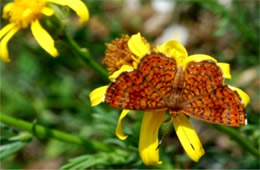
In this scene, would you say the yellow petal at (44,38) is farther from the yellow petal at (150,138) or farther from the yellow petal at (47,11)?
the yellow petal at (150,138)

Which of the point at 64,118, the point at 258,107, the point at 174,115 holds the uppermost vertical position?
the point at 64,118

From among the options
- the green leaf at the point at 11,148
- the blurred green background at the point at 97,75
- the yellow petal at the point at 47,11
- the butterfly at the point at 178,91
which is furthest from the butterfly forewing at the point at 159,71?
the blurred green background at the point at 97,75

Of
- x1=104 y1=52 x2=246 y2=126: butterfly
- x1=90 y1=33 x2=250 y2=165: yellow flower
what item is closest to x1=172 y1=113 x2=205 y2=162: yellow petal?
x1=90 y1=33 x2=250 y2=165: yellow flower

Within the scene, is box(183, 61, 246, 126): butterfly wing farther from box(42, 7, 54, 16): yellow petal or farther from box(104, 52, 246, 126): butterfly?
box(42, 7, 54, 16): yellow petal

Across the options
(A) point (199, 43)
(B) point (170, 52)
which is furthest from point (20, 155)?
(B) point (170, 52)

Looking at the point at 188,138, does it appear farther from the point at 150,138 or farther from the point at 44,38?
the point at 44,38

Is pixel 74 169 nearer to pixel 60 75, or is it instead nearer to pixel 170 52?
pixel 170 52

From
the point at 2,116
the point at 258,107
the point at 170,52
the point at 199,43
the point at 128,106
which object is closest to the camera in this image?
the point at 128,106
